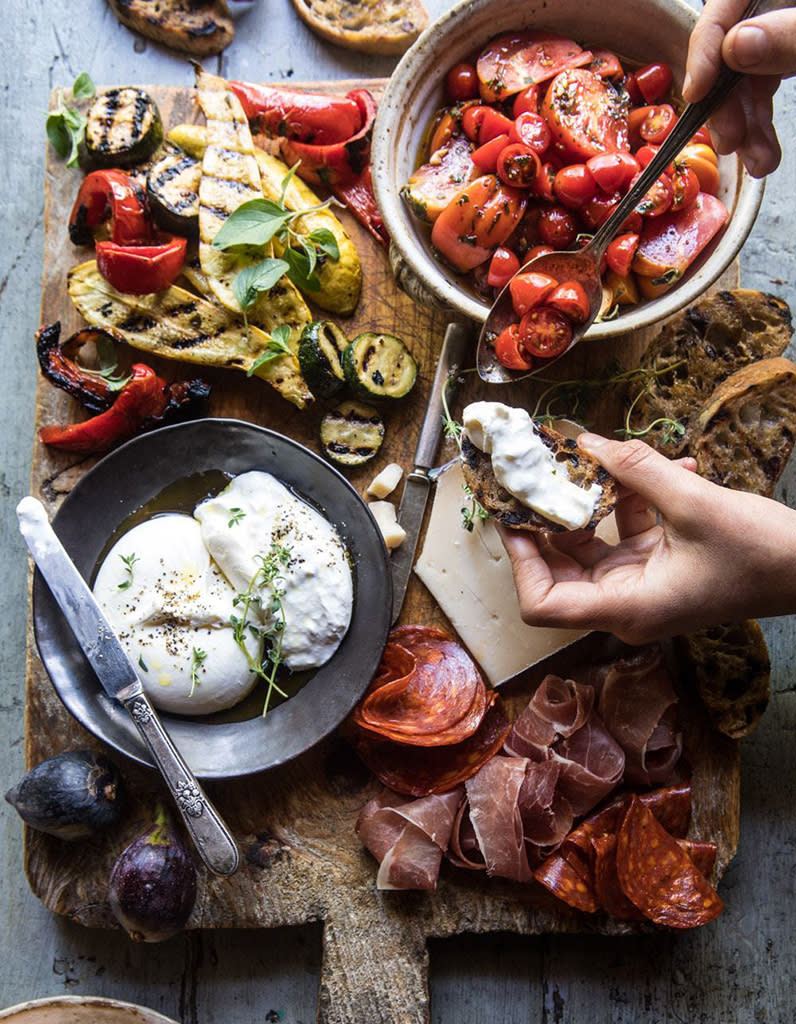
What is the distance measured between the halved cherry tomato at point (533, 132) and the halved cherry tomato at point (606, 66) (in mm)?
244

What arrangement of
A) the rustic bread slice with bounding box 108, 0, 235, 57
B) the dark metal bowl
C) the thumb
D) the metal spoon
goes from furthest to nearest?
the rustic bread slice with bounding box 108, 0, 235, 57, the dark metal bowl, the metal spoon, the thumb

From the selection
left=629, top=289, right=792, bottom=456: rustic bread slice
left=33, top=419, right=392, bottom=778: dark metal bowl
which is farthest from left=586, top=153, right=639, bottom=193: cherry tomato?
left=33, top=419, right=392, bottom=778: dark metal bowl

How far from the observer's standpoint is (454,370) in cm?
246

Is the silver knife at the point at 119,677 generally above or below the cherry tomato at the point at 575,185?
below

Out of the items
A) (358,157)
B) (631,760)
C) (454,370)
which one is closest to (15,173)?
(358,157)

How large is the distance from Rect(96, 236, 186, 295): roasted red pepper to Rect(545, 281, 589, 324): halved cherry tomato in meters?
1.06

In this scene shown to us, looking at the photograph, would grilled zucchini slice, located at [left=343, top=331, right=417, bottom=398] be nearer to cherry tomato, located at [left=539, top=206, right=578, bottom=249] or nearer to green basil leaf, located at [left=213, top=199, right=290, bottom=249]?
green basil leaf, located at [left=213, top=199, right=290, bottom=249]

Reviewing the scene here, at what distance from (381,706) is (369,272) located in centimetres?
130

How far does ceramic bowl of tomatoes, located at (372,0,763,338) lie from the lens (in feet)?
7.09

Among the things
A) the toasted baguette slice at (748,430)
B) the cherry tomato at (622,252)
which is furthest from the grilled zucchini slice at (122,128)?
the toasted baguette slice at (748,430)

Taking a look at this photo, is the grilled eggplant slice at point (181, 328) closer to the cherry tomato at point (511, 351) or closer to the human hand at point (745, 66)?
the cherry tomato at point (511, 351)

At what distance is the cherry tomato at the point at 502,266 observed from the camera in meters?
2.21

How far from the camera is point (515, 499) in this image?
2.09 m

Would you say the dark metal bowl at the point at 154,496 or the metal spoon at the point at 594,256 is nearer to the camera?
the metal spoon at the point at 594,256
